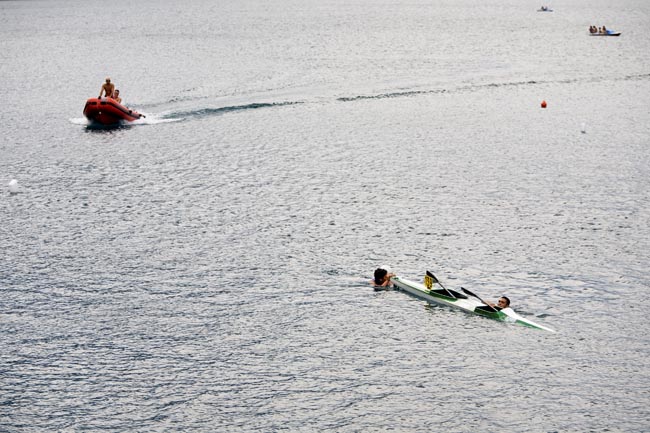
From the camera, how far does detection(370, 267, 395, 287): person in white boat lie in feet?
112

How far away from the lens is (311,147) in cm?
5903

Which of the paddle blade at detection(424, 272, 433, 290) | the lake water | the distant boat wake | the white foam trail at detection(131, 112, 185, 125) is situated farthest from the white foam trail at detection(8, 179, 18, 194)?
the paddle blade at detection(424, 272, 433, 290)

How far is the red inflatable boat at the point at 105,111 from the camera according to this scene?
209 ft

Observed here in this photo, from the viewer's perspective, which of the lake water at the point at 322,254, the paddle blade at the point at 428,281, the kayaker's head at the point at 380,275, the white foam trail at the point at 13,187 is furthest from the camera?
the white foam trail at the point at 13,187

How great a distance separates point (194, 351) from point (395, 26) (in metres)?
144

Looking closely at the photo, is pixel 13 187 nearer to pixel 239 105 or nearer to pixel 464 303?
pixel 239 105

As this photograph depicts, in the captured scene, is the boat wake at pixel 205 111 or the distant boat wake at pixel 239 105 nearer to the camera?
the distant boat wake at pixel 239 105

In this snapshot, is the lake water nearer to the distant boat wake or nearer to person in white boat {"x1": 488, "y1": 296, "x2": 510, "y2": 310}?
the distant boat wake

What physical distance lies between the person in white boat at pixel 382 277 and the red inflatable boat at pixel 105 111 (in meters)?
36.8

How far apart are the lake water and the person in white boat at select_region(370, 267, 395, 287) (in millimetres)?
557

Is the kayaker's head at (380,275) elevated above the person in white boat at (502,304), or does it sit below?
above

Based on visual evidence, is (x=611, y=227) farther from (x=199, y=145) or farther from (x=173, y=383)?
(x=199, y=145)

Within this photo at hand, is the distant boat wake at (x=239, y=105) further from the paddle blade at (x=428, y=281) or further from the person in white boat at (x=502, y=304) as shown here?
the person in white boat at (x=502, y=304)

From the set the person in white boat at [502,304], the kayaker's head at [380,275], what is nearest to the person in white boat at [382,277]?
the kayaker's head at [380,275]
